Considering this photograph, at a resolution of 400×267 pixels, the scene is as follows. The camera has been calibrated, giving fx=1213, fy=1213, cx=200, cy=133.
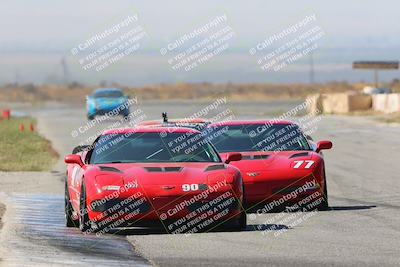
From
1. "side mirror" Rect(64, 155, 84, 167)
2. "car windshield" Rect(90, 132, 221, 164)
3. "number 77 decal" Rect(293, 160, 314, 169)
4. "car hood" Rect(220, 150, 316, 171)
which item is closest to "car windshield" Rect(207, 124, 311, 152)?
"car hood" Rect(220, 150, 316, 171)

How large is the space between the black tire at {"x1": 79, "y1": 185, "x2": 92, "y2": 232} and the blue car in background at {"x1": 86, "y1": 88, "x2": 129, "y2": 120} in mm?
45555

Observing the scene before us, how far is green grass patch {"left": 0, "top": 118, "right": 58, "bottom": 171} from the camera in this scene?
2742 cm

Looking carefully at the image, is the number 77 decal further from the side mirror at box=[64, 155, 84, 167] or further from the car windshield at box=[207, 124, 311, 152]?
the side mirror at box=[64, 155, 84, 167]

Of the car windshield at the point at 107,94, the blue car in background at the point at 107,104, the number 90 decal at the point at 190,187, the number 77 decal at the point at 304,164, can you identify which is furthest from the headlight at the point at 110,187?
the car windshield at the point at 107,94

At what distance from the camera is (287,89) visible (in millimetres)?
140375

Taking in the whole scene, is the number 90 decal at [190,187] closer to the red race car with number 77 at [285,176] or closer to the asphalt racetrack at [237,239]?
the asphalt racetrack at [237,239]

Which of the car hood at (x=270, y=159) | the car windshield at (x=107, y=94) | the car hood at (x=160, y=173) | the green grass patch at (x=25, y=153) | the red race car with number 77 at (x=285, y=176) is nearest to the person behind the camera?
the car hood at (x=160, y=173)

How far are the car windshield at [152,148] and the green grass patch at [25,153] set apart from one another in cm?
1165

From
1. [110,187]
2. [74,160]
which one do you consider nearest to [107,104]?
[74,160]

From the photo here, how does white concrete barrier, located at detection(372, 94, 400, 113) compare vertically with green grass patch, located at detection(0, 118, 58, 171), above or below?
below

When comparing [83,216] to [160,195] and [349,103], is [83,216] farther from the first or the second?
[349,103]

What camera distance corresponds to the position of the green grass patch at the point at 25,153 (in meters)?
27.4

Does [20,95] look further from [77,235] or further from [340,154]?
[77,235]

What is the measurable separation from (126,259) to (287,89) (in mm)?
130059
